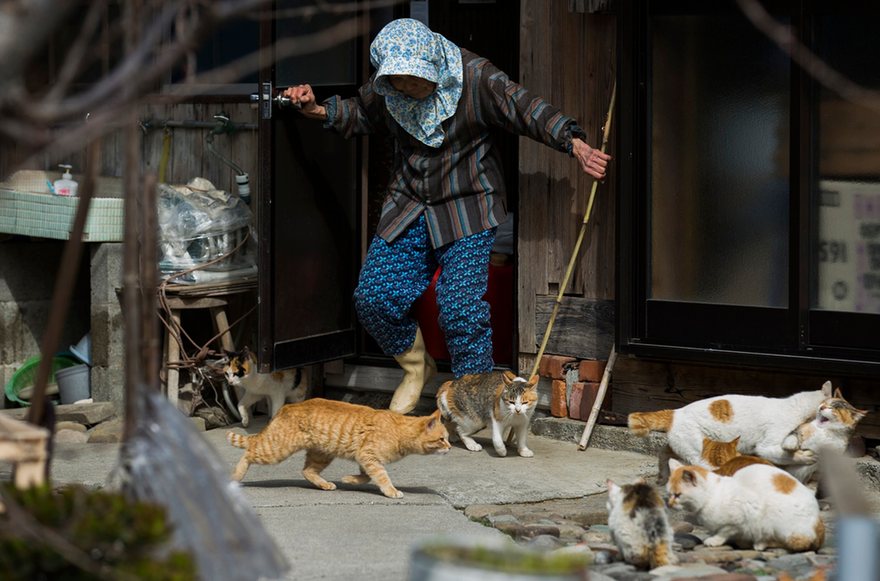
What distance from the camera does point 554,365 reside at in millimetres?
7430

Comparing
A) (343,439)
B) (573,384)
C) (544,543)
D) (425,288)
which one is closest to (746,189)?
(573,384)

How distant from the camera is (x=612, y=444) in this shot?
7.16 meters

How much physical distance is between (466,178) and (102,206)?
8.21 ft

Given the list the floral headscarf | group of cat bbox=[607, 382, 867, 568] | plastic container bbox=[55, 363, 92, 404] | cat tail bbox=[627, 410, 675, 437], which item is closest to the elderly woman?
the floral headscarf

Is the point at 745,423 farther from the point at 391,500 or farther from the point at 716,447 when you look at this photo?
the point at 391,500

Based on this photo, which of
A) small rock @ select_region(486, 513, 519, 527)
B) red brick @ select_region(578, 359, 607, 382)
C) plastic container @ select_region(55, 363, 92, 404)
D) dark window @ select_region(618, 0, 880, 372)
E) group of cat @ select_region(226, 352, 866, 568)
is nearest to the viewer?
group of cat @ select_region(226, 352, 866, 568)

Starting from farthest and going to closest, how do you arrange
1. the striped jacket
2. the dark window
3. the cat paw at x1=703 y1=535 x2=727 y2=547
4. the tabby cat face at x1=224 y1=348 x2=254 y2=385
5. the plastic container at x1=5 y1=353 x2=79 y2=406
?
the plastic container at x1=5 y1=353 x2=79 y2=406, the tabby cat face at x1=224 y1=348 x2=254 y2=385, the striped jacket, the dark window, the cat paw at x1=703 y1=535 x2=727 y2=547

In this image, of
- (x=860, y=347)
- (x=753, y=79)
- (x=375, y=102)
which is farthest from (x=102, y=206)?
(x=860, y=347)

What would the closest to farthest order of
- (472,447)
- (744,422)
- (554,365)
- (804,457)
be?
(804,457)
(744,422)
(472,447)
(554,365)

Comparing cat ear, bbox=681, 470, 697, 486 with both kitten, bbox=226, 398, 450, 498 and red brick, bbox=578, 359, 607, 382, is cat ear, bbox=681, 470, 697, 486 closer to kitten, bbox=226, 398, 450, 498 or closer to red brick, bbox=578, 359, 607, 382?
kitten, bbox=226, 398, 450, 498

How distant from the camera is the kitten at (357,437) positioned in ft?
19.2

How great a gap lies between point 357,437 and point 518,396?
1.18 meters

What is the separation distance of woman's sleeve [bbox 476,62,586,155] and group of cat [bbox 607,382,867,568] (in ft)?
5.20

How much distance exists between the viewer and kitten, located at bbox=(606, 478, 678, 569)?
4.71 m
